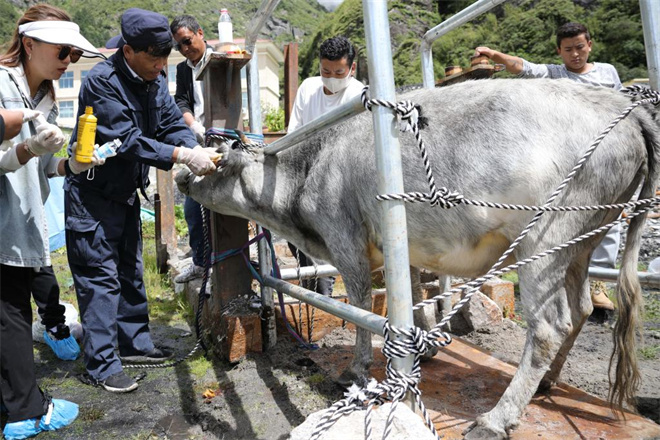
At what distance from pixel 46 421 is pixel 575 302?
117 inches

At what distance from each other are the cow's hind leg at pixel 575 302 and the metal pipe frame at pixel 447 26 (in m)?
1.46

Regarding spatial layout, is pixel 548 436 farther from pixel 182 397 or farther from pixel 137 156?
pixel 137 156

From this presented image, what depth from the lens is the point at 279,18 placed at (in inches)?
3927

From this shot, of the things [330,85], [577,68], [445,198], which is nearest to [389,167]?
[445,198]

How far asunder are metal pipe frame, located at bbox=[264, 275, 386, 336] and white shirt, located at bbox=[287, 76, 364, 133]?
5.12ft

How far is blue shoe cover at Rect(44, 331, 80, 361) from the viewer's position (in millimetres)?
4062

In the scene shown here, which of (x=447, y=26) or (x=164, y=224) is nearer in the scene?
(x=447, y=26)

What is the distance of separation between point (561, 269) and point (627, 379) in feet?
2.07

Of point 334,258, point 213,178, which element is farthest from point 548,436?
point 213,178

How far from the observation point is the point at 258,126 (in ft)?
13.6

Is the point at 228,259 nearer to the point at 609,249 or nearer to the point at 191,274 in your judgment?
the point at 191,274

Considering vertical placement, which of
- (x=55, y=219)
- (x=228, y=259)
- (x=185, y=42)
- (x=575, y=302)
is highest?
(x=185, y=42)

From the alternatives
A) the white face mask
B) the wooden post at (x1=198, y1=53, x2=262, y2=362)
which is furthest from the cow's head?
the white face mask

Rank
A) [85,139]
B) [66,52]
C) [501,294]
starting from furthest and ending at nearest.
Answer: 1. [501,294]
2. [66,52]
3. [85,139]
